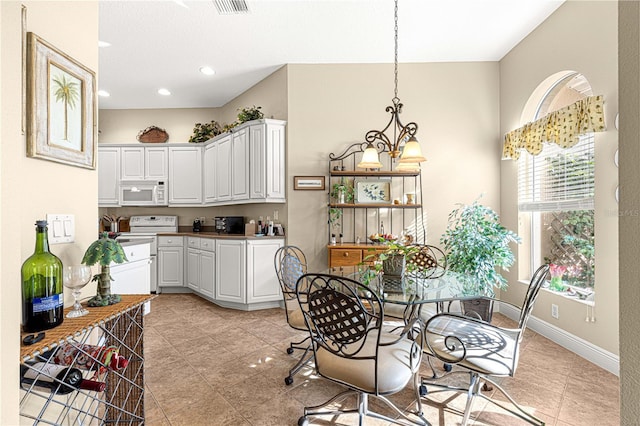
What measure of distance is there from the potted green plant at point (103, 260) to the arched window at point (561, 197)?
3.50 meters

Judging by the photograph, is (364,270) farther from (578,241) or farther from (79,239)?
(578,241)

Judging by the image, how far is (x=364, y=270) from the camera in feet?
8.06

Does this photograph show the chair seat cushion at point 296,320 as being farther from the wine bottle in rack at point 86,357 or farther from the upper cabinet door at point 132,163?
the upper cabinet door at point 132,163

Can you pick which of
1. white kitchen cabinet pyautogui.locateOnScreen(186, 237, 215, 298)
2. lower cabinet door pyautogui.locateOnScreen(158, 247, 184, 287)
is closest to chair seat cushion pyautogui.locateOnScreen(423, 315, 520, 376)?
white kitchen cabinet pyautogui.locateOnScreen(186, 237, 215, 298)

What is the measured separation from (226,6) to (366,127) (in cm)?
205

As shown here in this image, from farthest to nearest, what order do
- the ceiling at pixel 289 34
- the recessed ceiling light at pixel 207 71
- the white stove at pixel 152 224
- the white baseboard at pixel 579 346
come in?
the white stove at pixel 152 224
the recessed ceiling light at pixel 207 71
the ceiling at pixel 289 34
the white baseboard at pixel 579 346

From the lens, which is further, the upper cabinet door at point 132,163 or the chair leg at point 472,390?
the upper cabinet door at point 132,163

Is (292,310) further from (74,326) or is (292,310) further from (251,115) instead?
(251,115)

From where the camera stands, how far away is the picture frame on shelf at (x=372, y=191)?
13.4 ft

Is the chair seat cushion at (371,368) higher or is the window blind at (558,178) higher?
the window blind at (558,178)

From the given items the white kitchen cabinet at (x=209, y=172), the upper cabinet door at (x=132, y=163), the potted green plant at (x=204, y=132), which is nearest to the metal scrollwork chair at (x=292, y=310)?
the white kitchen cabinet at (x=209, y=172)

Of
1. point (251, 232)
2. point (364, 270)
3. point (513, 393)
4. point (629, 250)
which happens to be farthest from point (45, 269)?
point (251, 232)

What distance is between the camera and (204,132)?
518cm

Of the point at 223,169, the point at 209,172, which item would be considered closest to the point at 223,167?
the point at 223,169
